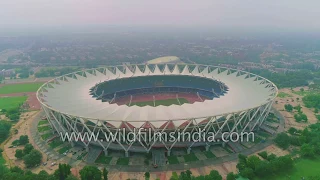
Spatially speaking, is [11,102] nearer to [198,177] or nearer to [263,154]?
[198,177]

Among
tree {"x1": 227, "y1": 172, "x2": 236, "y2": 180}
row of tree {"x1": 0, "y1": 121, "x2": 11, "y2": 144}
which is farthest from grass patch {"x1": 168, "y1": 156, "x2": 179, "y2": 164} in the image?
row of tree {"x1": 0, "y1": 121, "x2": 11, "y2": 144}

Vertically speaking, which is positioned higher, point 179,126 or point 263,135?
→ point 179,126

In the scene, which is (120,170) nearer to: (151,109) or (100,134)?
(100,134)

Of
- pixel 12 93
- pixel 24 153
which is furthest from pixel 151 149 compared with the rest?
pixel 12 93

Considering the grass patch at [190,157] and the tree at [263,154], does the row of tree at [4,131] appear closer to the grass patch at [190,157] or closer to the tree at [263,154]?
the grass patch at [190,157]

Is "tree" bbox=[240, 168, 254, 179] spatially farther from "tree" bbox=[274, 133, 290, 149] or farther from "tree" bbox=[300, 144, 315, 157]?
"tree" bbox=[274, 133, 290, 149]

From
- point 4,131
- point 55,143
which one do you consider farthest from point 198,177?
point 4,131
